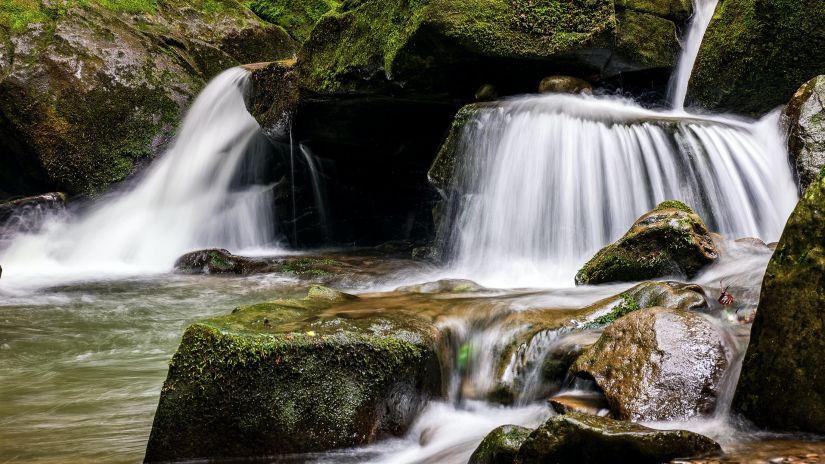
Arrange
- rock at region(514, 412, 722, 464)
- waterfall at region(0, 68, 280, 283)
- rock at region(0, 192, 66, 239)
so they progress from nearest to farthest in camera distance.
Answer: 1. rock at region(514, 412, 722, 464)
2. rock at region(0, 192, 66, 239)
3. waterfall at region(0, 68, 280, 283)

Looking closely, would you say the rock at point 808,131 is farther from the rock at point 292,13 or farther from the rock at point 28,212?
the rock at point 292,13

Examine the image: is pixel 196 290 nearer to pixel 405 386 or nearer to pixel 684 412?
pixel 405 386

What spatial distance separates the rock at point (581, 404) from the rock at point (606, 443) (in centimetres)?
77

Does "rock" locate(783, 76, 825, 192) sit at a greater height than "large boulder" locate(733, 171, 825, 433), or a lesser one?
greater

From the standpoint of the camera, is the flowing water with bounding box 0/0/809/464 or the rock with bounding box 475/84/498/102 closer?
the flowing water with bounding box 0/0/809/464

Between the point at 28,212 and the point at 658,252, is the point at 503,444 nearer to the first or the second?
the point at 658,252

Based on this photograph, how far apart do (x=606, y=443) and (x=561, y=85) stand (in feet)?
22.4

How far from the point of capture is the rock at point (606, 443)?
2293 millimetres

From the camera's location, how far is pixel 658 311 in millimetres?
3457

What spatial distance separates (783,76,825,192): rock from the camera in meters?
7.13

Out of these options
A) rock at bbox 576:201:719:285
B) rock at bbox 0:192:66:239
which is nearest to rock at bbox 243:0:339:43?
rock at bbox 0:192:66:239

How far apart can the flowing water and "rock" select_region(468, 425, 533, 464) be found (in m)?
0.43

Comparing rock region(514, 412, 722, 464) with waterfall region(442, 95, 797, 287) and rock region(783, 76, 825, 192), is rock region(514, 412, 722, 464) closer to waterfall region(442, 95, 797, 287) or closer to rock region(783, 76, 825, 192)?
waterfall region(442, 95, 797, 287)

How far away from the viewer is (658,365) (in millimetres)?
3154
